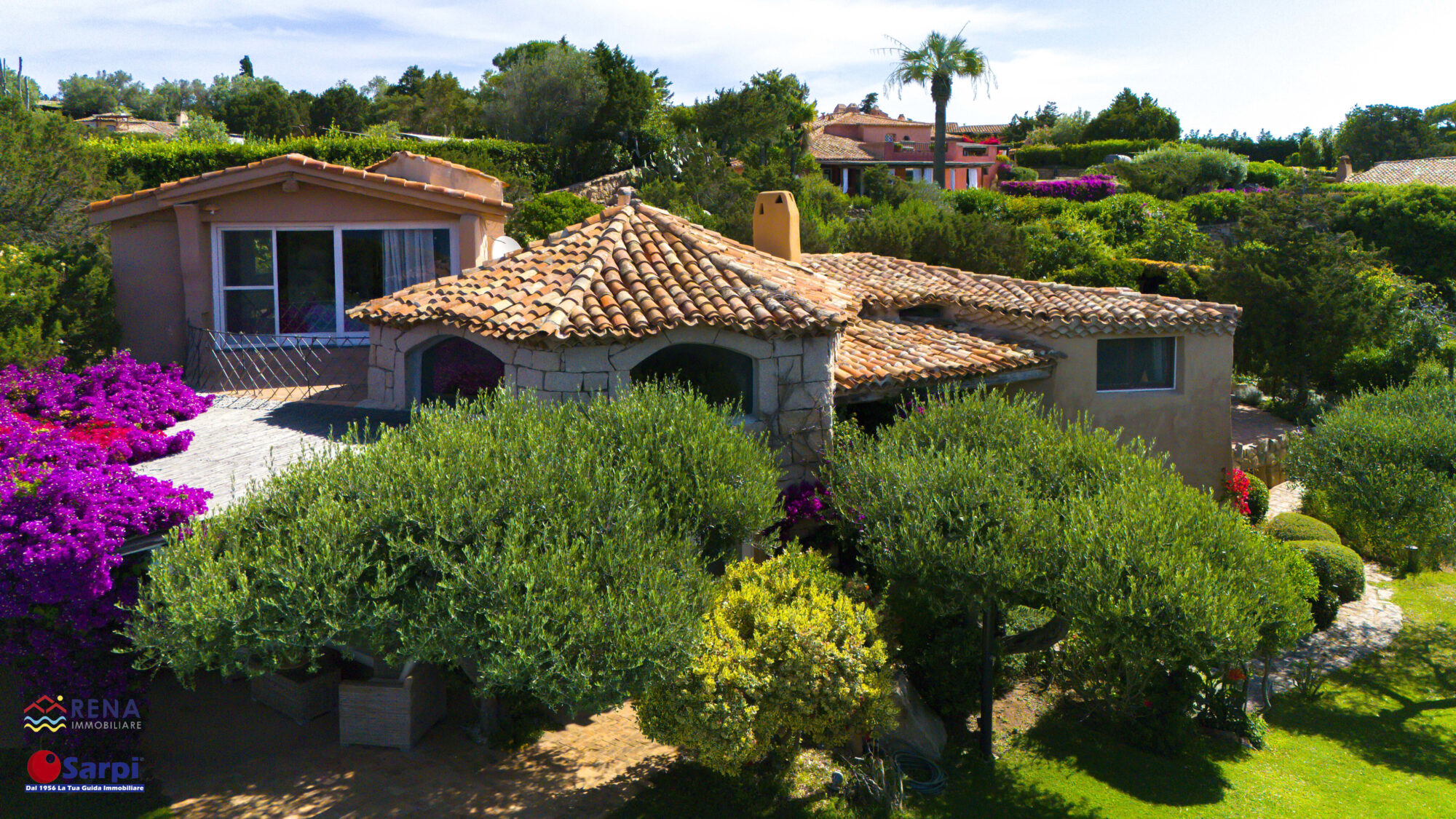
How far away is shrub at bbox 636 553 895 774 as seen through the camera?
10.5 metres

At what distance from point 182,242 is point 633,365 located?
10581 millimetres

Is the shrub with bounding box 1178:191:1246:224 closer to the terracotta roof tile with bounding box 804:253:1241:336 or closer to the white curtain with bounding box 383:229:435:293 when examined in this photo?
→ the terracotta roof tile with bounding box 804:253:1241:336

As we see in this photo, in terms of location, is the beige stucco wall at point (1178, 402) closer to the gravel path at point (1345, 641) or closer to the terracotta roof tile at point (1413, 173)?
the gravel path at point (1345, 641)

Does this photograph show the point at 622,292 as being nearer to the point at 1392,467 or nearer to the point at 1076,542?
the point at 1076,542

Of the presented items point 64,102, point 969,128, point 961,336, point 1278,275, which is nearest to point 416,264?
point 961,336

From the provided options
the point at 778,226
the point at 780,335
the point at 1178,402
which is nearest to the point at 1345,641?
the point at 1178,402

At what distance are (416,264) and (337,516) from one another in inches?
439

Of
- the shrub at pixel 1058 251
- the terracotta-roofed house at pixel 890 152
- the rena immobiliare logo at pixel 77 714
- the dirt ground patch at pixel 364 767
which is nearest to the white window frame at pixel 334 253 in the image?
the dirt ground patch at pixel 364 767

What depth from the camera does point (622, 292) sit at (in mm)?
15391

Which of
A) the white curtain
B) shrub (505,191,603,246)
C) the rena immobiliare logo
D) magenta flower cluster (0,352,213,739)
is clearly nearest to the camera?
magenta flower cluster (0,352,213,739)

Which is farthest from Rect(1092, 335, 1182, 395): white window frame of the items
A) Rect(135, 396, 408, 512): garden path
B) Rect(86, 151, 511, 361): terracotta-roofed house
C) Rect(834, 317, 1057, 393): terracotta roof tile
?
Rect(135, 396, 408, 512): garden path

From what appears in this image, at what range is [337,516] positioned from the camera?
32.6ft

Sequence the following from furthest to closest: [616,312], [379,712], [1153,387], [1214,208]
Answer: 1. [1214,208]
2. [1153,387]
3. [616,312]
4. [379,712]

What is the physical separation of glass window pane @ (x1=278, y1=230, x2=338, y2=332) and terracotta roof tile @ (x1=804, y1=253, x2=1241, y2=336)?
418 inches
